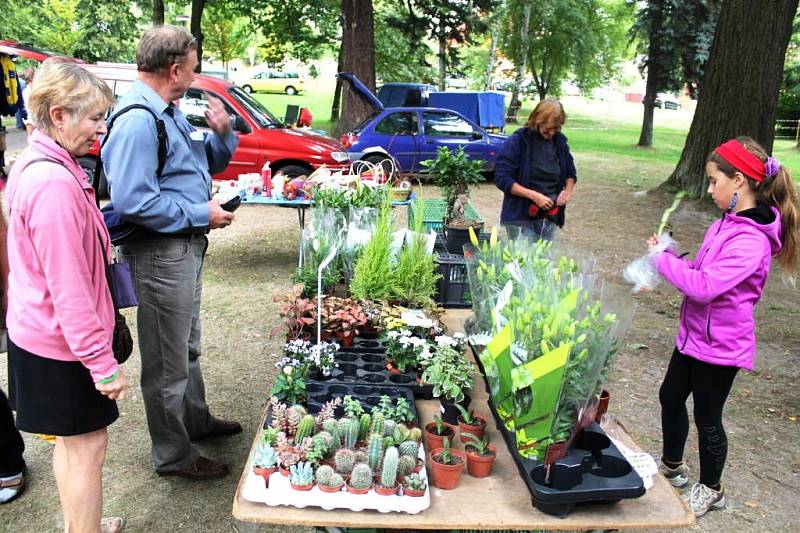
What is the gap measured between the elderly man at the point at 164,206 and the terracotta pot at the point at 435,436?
3.94ft

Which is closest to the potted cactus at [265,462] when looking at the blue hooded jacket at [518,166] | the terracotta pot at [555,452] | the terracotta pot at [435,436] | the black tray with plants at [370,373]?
the terracotta pot at [435,436]

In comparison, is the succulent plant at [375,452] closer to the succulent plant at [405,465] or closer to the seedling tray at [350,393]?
the succulent plant at [405,465]

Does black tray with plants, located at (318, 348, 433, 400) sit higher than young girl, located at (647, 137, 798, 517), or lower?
lower

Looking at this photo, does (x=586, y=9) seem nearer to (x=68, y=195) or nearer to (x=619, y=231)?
(x=619, y=231)

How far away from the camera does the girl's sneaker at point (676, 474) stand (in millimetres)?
2889

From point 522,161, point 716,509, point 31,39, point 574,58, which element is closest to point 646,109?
point 574,58

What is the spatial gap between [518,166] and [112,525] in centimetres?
302

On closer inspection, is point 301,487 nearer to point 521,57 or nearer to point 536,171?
point 536,171

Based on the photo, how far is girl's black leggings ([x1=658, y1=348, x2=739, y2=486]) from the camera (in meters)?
2.55

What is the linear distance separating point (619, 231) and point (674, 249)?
6385 mm

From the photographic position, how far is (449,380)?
2154 millimetres

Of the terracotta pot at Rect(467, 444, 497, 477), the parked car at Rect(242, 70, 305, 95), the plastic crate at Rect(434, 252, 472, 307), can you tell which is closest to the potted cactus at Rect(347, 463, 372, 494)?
the terracotta pot at Rect(467, 444, 497, 477)

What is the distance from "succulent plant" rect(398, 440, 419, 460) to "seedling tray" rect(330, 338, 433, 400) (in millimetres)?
507

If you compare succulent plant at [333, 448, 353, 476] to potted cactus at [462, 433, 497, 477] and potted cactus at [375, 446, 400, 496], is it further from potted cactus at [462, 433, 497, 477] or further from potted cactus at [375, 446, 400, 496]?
potted cactus at [462, 433, 497, 477]
